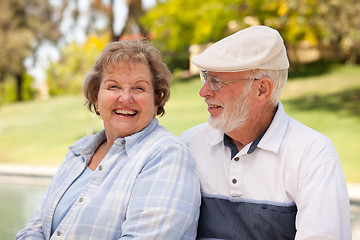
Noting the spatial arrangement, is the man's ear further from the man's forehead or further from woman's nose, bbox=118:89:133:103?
woman's nose, bbox=118:89:133:103

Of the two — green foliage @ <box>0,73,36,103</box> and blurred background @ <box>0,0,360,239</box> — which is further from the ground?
blurred background @ <box>0,0,360,239</box>

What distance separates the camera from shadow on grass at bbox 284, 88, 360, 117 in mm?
11828

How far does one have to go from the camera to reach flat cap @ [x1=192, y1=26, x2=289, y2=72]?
1904 millimetres

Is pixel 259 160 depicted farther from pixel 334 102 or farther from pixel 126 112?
pixel 334 102

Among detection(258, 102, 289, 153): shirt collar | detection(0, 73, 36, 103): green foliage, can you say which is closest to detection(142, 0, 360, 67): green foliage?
detection(258, 102, 289, 153): shirt collar

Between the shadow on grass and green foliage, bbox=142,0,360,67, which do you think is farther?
the shadow on grass

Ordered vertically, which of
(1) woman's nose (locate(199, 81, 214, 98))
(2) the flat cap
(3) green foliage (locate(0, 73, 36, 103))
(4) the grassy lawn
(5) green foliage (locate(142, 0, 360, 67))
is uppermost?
(2) the flat cap

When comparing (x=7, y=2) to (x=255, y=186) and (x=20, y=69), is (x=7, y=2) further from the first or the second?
(x=255, y=186)

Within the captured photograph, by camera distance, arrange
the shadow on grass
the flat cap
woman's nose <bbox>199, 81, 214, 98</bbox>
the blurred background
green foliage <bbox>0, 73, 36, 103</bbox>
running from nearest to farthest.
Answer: the flat cap, woman's nose <bbox>199, 81, 214, 98</bbox>, the blurred background, the shadow on grass, green foliage <bbox>0, 73, 36, 103</bbox>

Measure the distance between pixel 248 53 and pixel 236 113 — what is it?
0.88 ft

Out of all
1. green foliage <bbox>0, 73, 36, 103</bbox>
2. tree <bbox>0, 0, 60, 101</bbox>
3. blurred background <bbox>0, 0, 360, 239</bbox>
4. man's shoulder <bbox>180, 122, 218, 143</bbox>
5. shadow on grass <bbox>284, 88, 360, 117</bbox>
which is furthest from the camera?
green foliage <bbox>0, 73, 36, 103</bbox>

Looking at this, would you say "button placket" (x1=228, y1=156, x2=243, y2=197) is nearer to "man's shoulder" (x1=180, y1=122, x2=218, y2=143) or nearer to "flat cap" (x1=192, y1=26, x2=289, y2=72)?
"man's shoulder" (x1=180, y1=122, x2=218, y2=143)

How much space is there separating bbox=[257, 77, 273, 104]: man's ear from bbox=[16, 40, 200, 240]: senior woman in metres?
0.42

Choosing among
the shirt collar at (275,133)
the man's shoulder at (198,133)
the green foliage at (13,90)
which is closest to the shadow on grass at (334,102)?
the man's shoulder at (198,133)
